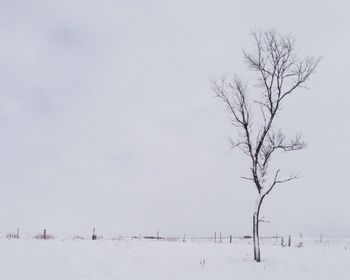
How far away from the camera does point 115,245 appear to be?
28.7 metres

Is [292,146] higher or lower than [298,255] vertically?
higher

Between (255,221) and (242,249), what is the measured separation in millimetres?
6124

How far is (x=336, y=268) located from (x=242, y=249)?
8.03 m

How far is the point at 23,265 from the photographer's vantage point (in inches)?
890

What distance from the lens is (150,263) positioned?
23469 mm

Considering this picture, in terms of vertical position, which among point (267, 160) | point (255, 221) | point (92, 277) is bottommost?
point (92, 277)

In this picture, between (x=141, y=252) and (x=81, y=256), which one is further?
(x=141, y=252)

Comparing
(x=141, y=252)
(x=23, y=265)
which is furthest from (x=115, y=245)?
(x=23, y=265)

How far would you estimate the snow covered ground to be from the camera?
2131 cm

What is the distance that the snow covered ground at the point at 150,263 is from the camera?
2131 centimetres

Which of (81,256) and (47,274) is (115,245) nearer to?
(81,256)

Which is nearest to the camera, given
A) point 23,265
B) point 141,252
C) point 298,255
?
point 23,265

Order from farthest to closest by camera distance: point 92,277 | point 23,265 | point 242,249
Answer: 1. point 242,249
2. point 23,265
3. point 92,277

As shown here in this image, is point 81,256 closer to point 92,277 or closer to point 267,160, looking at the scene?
point 92,277
